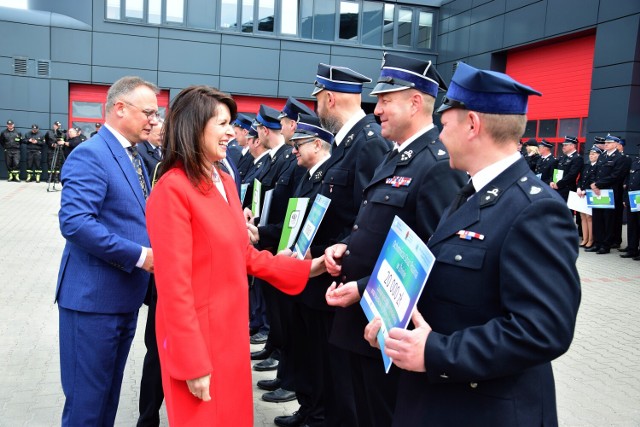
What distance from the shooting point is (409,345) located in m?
1.77

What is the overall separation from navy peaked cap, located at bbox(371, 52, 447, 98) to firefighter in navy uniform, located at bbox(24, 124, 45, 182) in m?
21.0

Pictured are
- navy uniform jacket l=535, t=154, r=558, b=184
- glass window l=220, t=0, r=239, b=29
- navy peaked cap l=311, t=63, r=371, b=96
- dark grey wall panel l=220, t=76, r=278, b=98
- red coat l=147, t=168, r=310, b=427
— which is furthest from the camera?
dark grey wall panel l=220, t=76, r=278, b=98

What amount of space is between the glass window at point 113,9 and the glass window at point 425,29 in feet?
41.4

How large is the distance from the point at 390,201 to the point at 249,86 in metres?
21.8

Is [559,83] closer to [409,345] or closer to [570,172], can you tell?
[570,172]

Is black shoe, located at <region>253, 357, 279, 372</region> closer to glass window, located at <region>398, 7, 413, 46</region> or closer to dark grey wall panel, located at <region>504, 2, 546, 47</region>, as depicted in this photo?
dark grey wall panel, located at <region>504, 2, 546, 47</region>

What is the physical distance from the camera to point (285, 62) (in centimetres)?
2367

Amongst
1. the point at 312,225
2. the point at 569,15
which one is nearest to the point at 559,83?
the point at 569,15

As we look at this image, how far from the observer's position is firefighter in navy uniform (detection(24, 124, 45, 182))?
20.9 m

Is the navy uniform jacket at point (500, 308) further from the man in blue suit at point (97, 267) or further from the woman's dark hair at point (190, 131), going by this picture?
the man in blue suit at point (97, 267)

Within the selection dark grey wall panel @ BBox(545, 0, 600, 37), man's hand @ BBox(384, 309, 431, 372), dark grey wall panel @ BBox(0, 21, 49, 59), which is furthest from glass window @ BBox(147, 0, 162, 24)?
man's hand @ BBox(384, 309, 431, 372)

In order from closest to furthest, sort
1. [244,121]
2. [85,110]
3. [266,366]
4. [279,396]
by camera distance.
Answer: [279,396] < [266,366] < [244,121] < [85,110]

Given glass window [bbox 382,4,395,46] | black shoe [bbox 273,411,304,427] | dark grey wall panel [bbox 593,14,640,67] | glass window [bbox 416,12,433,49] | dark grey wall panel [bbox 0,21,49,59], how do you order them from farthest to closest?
glass window [bbox 416,12,433,49] < glass window [bbox 382,4,395,46] < dark grey wall panel [bbox 0,21,49,59] < dark grey wall panel [bbox 593,14,640,67] < black shoe [bbox 273,411,304,427]

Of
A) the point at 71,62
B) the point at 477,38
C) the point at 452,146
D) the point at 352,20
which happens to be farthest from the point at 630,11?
the point at 71,62
